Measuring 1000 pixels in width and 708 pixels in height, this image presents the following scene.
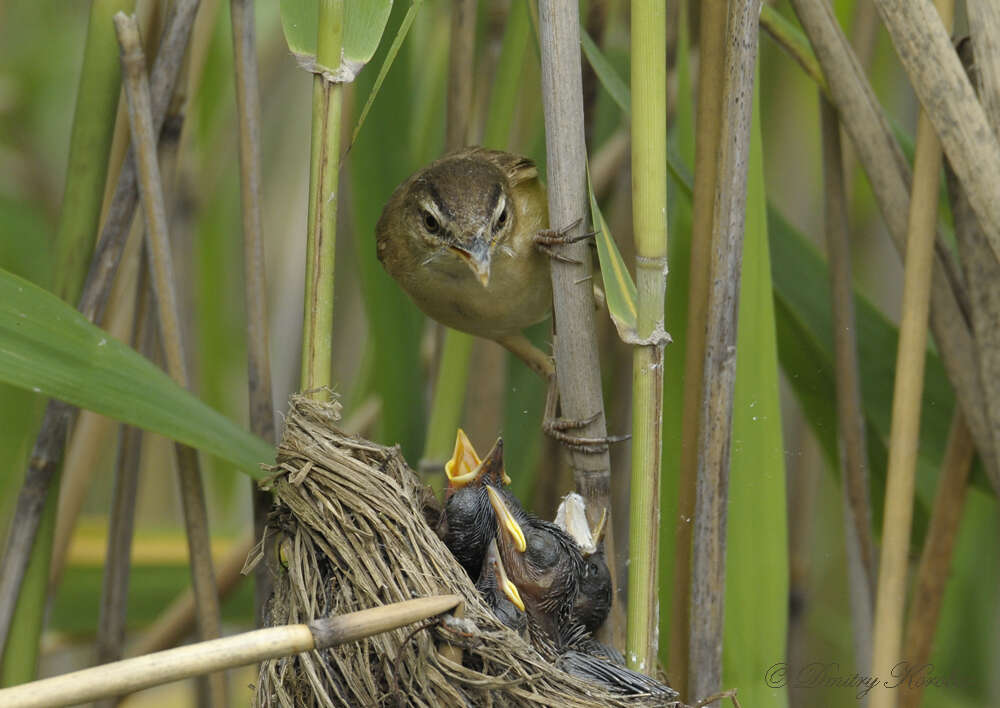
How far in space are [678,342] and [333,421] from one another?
61 centimetres

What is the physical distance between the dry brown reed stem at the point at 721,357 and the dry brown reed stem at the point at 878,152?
28 cm

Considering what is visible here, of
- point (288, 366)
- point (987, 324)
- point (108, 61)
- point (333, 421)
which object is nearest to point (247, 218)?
point (108, 61)

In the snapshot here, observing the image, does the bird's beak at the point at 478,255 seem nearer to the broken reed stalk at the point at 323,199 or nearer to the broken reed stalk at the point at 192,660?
the broken reed stalk at the point at 323,199

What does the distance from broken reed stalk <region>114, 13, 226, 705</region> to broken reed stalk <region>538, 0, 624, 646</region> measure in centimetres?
69

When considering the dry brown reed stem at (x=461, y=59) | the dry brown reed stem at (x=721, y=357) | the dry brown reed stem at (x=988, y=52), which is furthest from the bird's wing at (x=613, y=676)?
the dry brown reed stem at (x=461, y=59)

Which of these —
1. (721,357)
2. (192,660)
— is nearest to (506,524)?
(721,357)

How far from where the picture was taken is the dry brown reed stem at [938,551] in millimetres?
1876

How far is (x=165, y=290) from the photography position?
1.79 m

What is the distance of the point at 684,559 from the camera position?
1.73 meters

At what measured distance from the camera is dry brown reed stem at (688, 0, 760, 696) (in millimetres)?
1513

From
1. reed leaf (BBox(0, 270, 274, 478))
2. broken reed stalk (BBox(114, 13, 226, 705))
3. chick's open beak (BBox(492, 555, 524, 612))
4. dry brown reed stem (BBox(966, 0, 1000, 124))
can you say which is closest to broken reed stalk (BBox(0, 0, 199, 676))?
broken reed stalk (BBox(114, 13, 226, 705))

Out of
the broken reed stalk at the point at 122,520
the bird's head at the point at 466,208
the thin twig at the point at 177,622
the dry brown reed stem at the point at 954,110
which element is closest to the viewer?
the dry brown reed stem at the point at 954,110

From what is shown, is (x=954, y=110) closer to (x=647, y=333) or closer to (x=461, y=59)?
(x=647, y=333)

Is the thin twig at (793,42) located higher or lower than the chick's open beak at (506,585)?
higher
